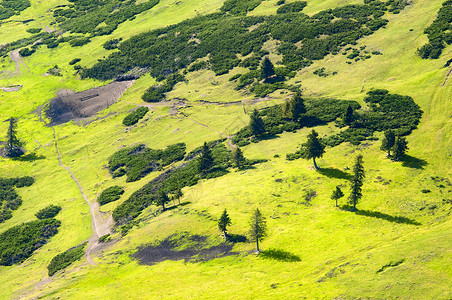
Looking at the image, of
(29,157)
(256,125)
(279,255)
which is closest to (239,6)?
(256,125)

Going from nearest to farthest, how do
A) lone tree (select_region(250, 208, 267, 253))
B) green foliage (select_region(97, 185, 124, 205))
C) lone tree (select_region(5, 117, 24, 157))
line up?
lone tree (select_region(250, 208, 267, 253)) → green foliage (select_region(97, 185, 124, 205)) → lone tree (select_region(5, 117, 24, 157))

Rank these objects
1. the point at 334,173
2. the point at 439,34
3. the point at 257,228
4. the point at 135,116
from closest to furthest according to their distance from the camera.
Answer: the point at 257,228 → the point at 334,173 → the point at 439,34 → the point at 135,116

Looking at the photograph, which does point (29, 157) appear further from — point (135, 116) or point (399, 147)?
point (399, 147)

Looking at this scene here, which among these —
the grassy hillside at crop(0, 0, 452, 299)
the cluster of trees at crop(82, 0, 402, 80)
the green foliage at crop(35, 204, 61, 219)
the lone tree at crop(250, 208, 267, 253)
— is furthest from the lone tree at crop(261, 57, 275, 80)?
the green foliage at crop(35, 204, 61, 219)

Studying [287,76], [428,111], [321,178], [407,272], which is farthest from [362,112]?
[407,272]

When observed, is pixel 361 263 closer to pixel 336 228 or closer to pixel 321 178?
pixel 336 228

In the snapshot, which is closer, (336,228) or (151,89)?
(336,228)

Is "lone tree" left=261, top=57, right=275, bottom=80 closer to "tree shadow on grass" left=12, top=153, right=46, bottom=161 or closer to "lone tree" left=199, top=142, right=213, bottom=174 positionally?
"lone tree" left=199, top=142, right=213, bottom=174
